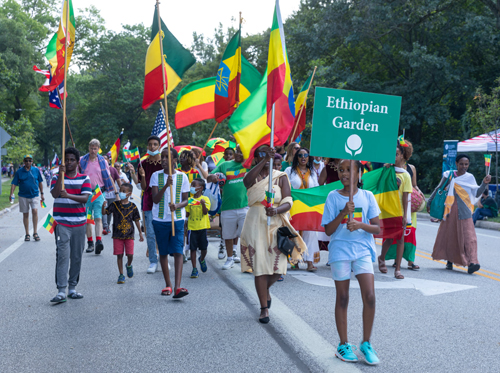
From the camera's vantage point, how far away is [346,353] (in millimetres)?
4469

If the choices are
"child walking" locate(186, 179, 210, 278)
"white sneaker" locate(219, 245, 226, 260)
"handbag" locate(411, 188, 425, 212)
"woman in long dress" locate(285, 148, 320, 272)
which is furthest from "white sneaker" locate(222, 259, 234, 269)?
"handbag" locate(411, 188, 425, 212)

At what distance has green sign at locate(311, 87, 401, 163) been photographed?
15.5 ft

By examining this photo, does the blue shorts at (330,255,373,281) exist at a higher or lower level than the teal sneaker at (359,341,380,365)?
higher

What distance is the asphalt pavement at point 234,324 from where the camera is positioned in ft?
14.8

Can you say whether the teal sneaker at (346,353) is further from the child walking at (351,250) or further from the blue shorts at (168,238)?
the blue shorts at (168,238)

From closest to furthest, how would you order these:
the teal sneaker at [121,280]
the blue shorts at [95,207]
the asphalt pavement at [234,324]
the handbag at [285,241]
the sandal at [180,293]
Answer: the asphalt pavement at [234,324] → the handbag at [285,241] → the sandal at [180,293] → the teal sneaker at [121,280] → the blue shorts at [95,207]

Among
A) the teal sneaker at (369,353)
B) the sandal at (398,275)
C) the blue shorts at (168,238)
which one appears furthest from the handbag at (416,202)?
the teal sneaker at (369,353)

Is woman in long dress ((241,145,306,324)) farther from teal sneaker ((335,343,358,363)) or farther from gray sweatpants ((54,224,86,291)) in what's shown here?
gray sweatpants ((54,224,86,291))

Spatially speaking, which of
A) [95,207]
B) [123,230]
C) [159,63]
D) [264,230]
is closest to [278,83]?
[264,230]

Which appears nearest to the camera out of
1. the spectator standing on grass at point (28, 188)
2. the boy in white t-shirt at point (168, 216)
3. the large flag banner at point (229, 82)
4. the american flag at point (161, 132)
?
the boy in white t-shirt at point (168, 216)

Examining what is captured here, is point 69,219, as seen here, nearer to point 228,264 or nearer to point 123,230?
point 123,230

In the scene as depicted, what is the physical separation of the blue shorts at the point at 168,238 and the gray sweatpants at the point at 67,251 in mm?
916

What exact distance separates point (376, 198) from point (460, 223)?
1.45m

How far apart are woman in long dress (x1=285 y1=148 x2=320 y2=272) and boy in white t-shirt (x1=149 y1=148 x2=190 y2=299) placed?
94.1 inches
